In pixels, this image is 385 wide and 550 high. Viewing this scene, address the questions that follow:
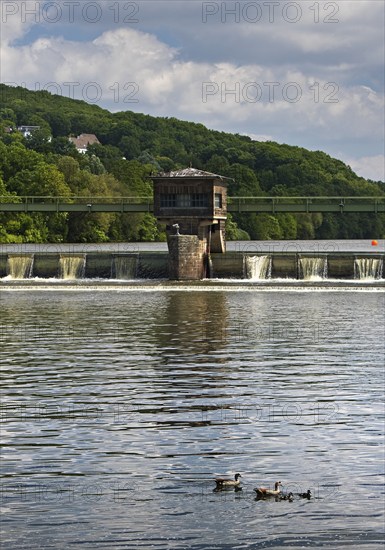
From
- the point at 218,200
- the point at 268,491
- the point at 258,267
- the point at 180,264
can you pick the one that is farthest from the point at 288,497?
the point at 218,200

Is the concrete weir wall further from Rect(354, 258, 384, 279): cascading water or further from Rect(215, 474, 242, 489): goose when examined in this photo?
Rect(215, 474, 242, 489): goose

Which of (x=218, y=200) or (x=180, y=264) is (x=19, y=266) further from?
(x=218, y=200)

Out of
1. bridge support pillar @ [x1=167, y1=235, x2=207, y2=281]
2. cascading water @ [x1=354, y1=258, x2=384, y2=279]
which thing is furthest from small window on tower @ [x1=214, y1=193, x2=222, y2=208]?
cascading water @ [x1=354, y1=258, x2=384, y2=279]

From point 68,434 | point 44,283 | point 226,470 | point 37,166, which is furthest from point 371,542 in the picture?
point 37,166

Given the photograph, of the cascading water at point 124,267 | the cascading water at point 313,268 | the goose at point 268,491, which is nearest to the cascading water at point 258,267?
the cascading water at point 313,268

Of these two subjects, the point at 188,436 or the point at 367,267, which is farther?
the point at 367,267

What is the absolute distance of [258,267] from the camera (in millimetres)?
93000

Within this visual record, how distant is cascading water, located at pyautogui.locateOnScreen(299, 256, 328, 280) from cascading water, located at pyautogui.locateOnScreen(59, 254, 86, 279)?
1790 cm

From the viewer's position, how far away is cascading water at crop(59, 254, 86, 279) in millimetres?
94688

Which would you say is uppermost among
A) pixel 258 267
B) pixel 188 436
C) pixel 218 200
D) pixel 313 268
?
pixel 218 200

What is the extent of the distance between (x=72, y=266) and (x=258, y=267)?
1522 cm

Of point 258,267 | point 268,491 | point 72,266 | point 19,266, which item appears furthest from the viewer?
point 19,266

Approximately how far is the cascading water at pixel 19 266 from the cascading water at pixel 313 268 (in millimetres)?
22210

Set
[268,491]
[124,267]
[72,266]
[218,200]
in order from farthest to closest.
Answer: [218,200] → [72,266] → [124,267] → [268,491]
